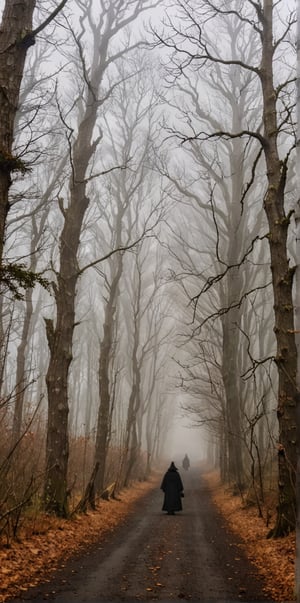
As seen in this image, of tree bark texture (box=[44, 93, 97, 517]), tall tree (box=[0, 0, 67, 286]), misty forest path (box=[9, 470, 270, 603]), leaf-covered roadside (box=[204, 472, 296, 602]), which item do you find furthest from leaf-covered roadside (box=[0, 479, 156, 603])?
tall tree (box=[0, 0, 67, 286])

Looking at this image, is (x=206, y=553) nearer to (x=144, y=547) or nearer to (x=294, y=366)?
(x=144, y=547)

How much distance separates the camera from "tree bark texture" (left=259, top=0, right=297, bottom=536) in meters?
7.31

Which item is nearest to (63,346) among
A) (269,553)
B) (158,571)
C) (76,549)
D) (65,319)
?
(65,319)

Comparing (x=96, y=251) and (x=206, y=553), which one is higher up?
(x=96, y=251)

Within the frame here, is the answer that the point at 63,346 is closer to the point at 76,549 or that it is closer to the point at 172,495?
the point at 76,549

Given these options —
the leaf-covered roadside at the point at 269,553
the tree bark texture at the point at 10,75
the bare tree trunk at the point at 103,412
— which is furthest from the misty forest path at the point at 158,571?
the bare tree trunk at the point at 103,412

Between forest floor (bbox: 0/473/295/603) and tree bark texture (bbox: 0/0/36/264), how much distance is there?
349cm

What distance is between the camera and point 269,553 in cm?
689

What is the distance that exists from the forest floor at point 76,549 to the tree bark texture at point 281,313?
0.64 metres

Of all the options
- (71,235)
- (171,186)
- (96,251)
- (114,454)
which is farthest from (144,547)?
(96,251)

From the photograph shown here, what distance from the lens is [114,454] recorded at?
65.9 ft

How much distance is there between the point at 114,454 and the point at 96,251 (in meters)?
8.88

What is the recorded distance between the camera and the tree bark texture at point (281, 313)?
7312 millimetres

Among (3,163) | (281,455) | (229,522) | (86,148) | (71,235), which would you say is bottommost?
(229,522)
